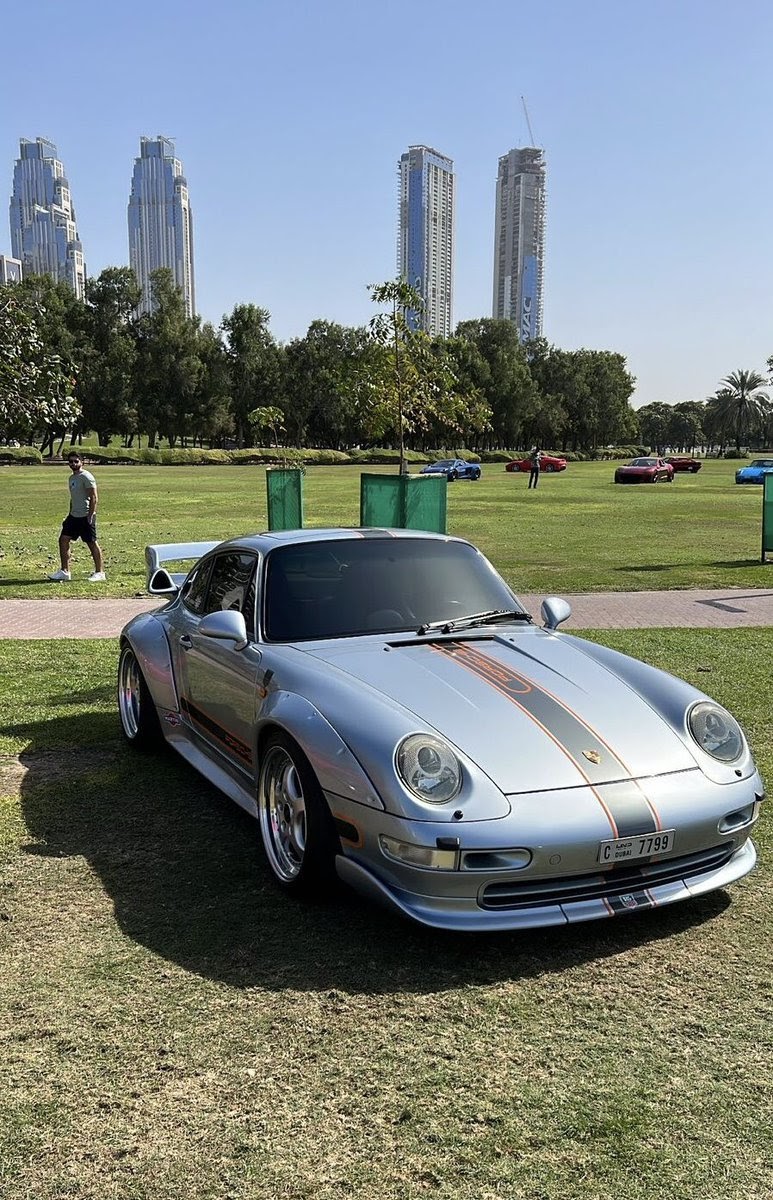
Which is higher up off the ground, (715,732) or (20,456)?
(20,456)

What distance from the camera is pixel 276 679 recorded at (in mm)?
4484

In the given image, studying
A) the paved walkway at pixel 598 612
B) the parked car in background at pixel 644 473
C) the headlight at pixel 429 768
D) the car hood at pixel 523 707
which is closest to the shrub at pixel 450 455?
the parked car in background at pixel 644 473

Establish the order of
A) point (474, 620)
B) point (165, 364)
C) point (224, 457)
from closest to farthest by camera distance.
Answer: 1. point (474, 620)
2. point (224, 457)
3. point (165, 364)

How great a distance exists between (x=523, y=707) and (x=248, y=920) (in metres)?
1.40

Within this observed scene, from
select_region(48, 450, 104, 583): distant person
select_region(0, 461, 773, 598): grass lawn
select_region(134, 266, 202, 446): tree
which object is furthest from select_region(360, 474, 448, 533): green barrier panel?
select_region(134, 266, 202, 446): tree

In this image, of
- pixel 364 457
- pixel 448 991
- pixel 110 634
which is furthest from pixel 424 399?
pixel 364 457

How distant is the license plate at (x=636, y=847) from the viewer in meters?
3.57

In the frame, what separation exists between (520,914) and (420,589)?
204 cm

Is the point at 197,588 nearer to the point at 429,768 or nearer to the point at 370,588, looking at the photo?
the point at 370,588

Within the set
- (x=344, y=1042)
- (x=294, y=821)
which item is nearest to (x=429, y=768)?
(x=294, y=821)

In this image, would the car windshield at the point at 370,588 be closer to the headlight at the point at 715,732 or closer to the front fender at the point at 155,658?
the front fender at the point at 155,658

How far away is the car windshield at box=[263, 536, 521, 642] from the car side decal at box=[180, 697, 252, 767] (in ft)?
1.77

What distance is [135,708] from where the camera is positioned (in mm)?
6480

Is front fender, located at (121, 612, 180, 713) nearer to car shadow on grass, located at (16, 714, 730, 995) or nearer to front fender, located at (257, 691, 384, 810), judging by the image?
car shadow on grass, located at (16, 714, 730, 995)
